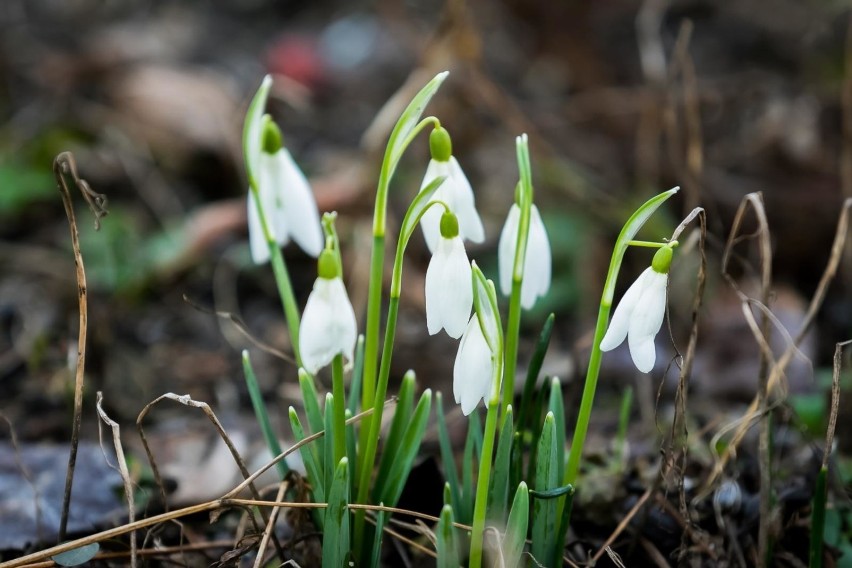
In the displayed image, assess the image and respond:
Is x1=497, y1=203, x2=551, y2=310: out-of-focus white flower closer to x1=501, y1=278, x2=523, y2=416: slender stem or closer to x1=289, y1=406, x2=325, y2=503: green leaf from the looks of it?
x1=501, y1=278, x2=523, y2=416: slender stem

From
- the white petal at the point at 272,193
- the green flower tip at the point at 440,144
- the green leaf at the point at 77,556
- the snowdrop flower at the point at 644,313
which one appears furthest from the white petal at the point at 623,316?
the green leaf at the point at 77,556

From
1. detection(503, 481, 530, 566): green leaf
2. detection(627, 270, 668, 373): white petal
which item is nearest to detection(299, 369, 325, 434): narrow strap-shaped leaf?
detection(503, 481, 530, 566): green leaf

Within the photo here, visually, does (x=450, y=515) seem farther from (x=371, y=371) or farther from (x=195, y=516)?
(x=195, y=516)

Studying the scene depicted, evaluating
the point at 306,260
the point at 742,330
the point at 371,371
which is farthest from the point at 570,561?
the point at 306,260

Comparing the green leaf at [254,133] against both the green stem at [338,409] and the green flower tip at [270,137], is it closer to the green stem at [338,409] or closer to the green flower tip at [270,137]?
the green flower tip at [270,137]

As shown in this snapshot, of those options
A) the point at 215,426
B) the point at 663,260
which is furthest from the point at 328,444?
the point at 663,260

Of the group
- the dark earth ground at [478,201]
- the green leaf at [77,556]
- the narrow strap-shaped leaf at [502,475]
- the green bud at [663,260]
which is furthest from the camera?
the dark earth ground at [478,201]

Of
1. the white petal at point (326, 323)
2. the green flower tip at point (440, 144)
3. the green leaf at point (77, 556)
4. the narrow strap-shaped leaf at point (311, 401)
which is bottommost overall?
the green leaf at point (77, 556)

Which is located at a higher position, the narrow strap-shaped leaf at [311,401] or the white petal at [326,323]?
the white petal at [326,323]

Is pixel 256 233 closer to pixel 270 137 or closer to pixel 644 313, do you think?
pixel 270 137
